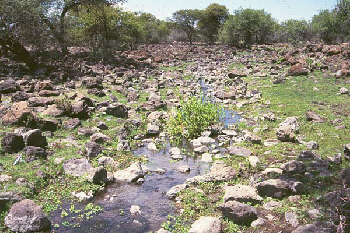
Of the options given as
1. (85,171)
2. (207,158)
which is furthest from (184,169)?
(85,171)

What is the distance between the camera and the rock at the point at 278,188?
710 centimetres

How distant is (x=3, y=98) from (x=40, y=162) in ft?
25.0

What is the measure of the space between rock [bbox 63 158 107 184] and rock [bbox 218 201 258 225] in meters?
3.32

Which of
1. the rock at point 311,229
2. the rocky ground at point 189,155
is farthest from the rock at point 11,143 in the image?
the rock at point 311,229

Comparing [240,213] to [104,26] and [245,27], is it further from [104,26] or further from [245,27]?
[245,27]

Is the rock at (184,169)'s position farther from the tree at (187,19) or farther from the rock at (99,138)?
the tree at (187,19)

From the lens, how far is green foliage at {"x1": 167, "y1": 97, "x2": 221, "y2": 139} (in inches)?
468

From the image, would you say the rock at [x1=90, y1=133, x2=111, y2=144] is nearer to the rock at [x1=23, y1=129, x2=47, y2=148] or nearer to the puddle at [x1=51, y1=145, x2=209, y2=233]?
the rock at [x1=23, y1=129, x2=47, y2=148]

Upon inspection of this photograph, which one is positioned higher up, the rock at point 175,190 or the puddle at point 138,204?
the rock at point 175,190

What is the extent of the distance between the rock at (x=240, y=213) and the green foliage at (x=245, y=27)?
128 feet

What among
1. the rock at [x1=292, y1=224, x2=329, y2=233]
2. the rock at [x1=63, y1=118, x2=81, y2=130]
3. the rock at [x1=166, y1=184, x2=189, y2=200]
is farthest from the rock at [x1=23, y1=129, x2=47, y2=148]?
the rock at [x1=292, y1=224, x2=329, y2=233]

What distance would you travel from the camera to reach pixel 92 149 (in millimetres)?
9719

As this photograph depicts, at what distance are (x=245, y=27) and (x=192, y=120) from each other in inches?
1356

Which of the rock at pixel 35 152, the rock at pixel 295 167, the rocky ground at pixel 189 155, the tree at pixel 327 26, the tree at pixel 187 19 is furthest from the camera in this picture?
the tree at pixel 187 19
